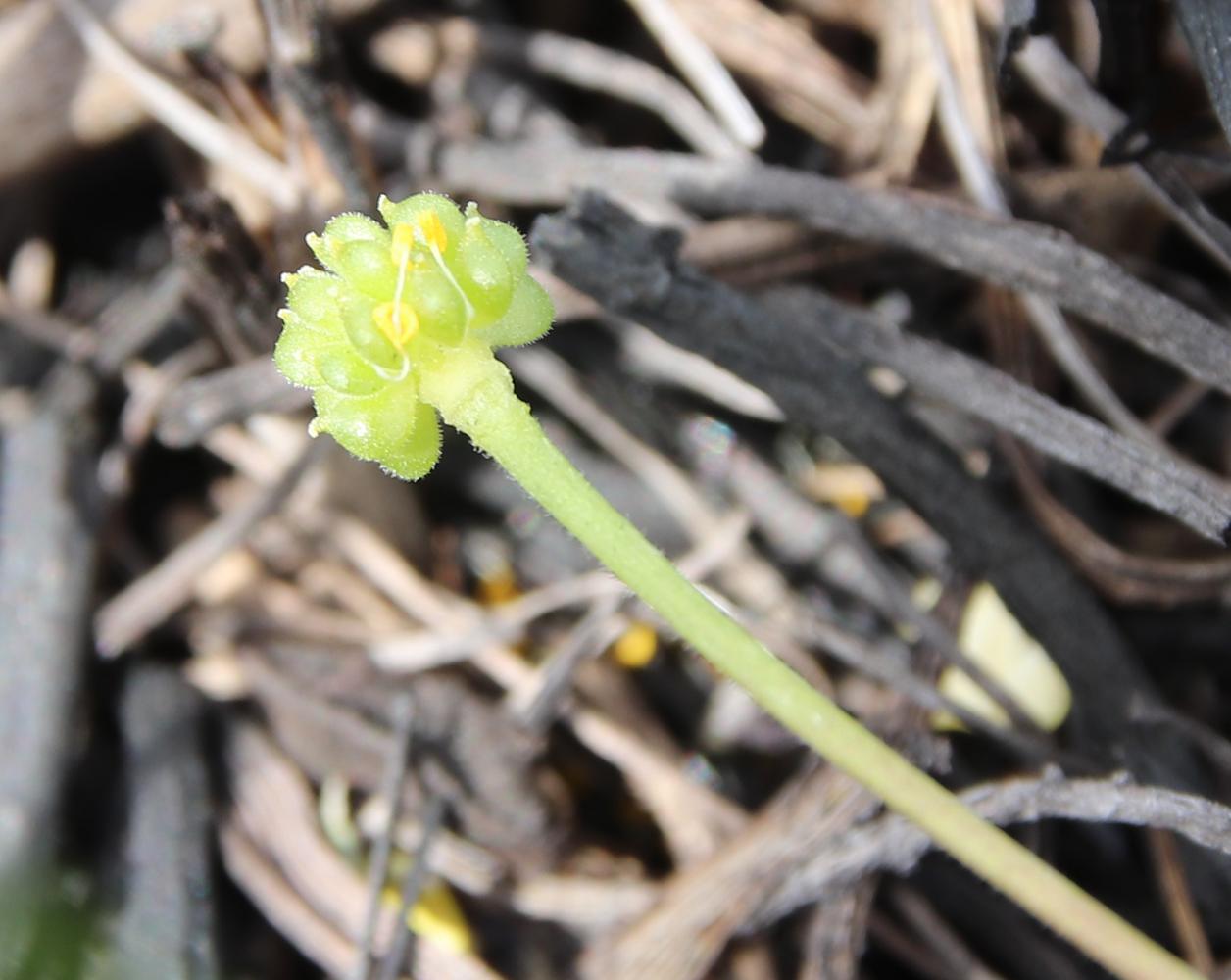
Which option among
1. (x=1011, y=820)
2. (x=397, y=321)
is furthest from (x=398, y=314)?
(x=1011, y=820)

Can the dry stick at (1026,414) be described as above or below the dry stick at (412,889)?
above

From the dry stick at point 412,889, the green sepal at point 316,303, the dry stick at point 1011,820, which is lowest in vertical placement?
the dry stick at point 412,889

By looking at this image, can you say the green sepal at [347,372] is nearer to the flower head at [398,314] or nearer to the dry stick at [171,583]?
the flower head at [398,314]

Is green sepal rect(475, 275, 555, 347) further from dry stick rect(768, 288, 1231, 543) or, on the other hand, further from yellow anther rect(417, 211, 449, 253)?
dry stick rect(768, 288, 1231, 543)

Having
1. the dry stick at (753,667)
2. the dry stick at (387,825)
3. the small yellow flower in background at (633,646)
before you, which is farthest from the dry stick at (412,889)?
the dry stick at (753,667)

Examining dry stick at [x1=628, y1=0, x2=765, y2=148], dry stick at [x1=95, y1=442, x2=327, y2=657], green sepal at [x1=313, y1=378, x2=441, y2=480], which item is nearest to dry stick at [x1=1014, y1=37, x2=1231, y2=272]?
dry stick at [x1=628, y1=0, x2=765, y2=148]

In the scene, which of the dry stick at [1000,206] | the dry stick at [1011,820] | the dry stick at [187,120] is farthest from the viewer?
the dry stick at [187,120]

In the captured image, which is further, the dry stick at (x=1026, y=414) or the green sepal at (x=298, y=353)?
the dry stick at (x=1026, y=414)

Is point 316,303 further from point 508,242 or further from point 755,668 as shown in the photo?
point 755,668
